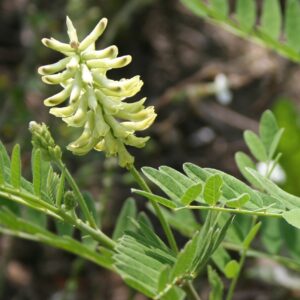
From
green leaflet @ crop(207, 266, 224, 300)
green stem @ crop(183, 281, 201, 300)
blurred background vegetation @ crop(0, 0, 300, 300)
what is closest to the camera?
green stem @ crop(183, 281, 201, 300)

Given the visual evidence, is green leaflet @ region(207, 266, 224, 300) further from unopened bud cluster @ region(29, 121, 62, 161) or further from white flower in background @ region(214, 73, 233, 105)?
white flower in background @ region(214, 73, 233, 105)

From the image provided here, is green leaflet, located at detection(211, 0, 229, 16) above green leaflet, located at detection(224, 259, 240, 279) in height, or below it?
above

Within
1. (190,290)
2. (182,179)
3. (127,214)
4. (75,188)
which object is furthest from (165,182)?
(127,214)

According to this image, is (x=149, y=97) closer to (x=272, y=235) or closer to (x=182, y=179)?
(x=272, y=235)

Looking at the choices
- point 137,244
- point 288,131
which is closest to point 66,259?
point 288,131

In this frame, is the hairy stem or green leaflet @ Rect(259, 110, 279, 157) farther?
green leaflet @ Rect(259, 110, 279, 157)

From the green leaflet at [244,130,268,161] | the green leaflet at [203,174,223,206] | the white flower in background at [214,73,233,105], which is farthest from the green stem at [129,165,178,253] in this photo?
the white flower in background at [214,73,233,105]

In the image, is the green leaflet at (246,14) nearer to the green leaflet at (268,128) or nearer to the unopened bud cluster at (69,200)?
the green leaflet at (268,128)
